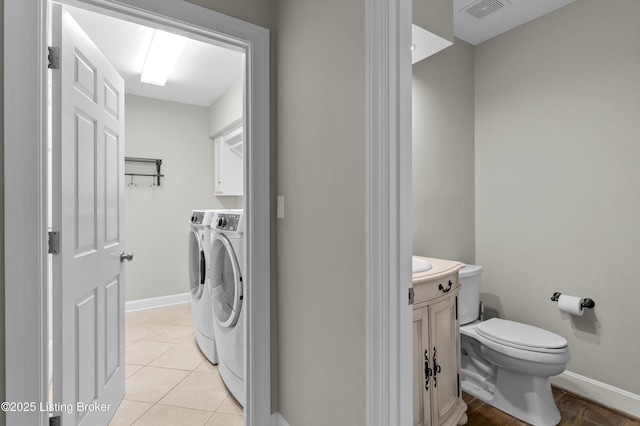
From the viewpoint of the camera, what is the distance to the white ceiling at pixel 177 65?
7.84ft

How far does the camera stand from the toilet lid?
185cm

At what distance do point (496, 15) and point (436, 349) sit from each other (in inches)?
91.7

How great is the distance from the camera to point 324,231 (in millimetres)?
1356

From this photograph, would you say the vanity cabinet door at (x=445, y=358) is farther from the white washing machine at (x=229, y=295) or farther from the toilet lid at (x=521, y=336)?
the white washing machine at (x=229, y=295)

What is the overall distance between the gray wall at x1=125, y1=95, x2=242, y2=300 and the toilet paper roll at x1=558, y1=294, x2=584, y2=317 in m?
3.91

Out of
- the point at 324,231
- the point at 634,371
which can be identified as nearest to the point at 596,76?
the point at 634,371

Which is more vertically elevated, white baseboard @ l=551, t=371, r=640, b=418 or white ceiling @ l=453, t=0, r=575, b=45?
white ceiling @ l=453, t=0, r=575, b=45

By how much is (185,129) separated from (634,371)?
4778 mm

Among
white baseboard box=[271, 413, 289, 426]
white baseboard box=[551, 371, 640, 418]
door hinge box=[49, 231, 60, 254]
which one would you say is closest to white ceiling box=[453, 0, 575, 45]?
white baseboard box=[551, 371, 640, 418]

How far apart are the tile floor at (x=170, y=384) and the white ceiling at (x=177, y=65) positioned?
2.17 meters

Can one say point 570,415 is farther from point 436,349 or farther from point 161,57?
point 161,57

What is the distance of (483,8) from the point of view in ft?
7.39

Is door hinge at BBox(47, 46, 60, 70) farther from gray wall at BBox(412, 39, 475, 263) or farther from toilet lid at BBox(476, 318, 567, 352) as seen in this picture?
toilet lid at BBox(476, 318, 567, 352)

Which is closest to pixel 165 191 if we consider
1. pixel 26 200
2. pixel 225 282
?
pixel 225 282
